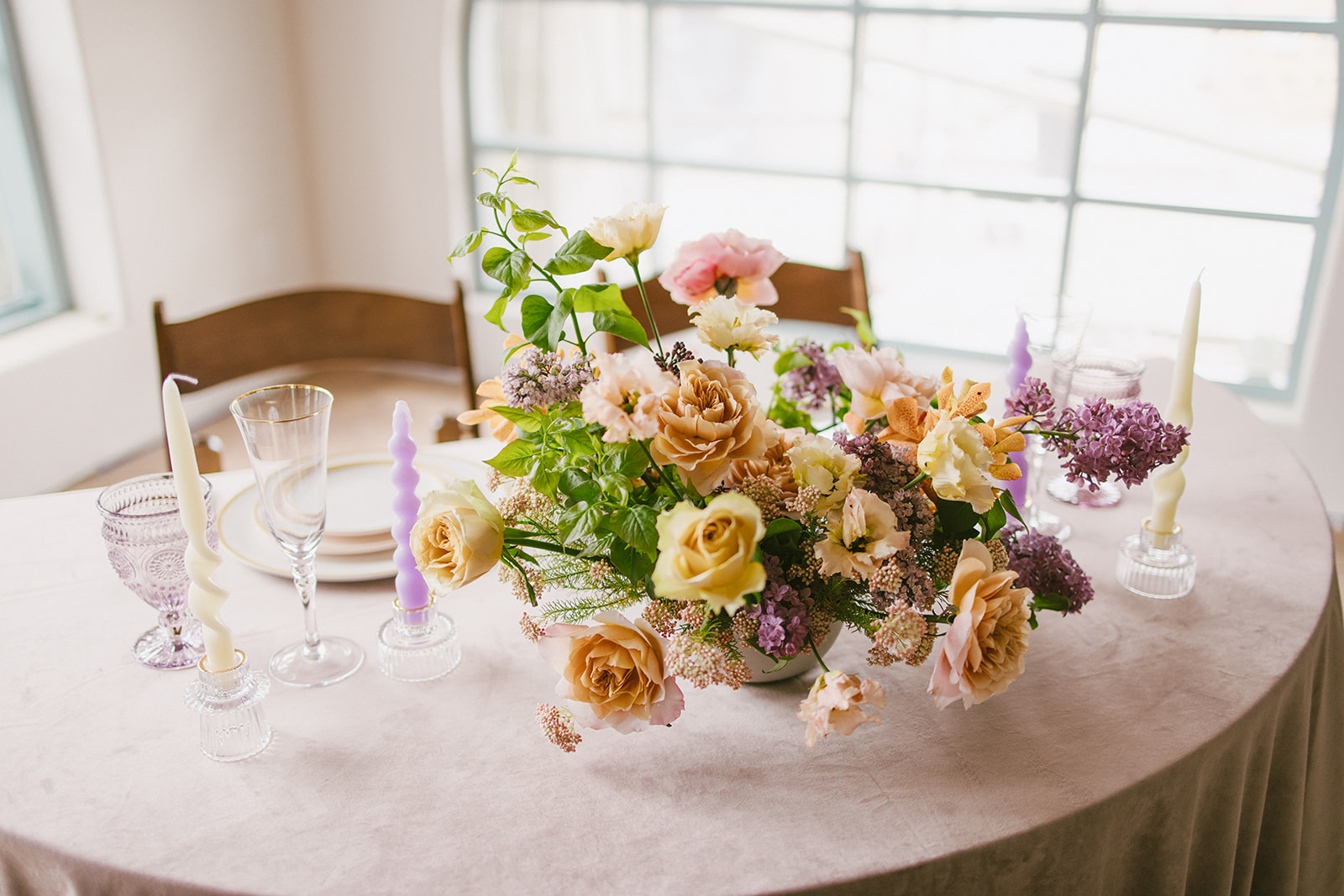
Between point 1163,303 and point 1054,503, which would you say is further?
point 1163,303

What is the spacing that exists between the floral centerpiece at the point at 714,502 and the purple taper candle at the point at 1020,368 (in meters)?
0.36

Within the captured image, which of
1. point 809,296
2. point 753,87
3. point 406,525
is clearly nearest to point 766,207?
point 753,87

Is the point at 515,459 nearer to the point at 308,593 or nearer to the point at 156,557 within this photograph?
the point at 308,593

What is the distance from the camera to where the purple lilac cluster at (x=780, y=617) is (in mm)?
857

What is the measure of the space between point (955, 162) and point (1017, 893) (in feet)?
8.37

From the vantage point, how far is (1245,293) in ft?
9.53

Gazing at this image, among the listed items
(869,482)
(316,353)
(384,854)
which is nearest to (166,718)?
(384,854)

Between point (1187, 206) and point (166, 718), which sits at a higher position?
point (1187, 206)

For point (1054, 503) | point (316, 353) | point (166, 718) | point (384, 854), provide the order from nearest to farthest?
1. point (384, 854)
2. point (166, 718)
3. point (1054, 503)
4. point (316, 353)

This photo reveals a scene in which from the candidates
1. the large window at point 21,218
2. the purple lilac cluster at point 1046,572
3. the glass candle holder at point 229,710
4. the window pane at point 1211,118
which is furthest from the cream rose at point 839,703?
the large window at point 21,218

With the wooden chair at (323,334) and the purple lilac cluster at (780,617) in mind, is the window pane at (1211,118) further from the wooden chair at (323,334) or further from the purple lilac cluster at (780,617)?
the purple lilac cluster at (780,617)

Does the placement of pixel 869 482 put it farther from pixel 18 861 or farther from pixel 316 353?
pixel 316 353

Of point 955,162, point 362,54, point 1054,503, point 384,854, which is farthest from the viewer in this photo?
point 362,54

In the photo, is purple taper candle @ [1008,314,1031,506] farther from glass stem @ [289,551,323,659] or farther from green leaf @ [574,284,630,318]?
glass stem @ [289,551,323,659]
